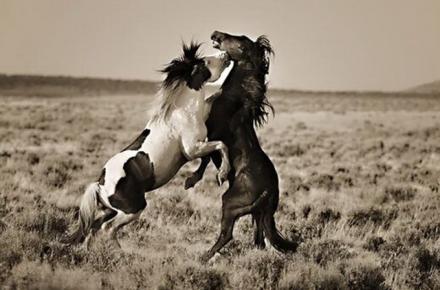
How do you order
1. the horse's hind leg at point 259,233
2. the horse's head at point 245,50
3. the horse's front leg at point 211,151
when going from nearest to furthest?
1. the horse's front leg at point 211,151
2. the horse's head at point 245,50
3. the horse's hind leg at point 259,233

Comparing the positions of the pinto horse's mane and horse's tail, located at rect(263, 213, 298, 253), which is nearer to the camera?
the pinto horse's mane

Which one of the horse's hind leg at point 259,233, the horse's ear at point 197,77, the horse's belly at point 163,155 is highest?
the horse's ear at point 197,77

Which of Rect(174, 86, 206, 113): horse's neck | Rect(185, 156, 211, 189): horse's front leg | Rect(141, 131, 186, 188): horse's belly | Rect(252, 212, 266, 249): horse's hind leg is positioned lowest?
Rect(252, 212, 266, 249): horse's hind leg

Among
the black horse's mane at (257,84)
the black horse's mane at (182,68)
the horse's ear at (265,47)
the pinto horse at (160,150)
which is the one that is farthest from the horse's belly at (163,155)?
the horse's ear at (265,47)

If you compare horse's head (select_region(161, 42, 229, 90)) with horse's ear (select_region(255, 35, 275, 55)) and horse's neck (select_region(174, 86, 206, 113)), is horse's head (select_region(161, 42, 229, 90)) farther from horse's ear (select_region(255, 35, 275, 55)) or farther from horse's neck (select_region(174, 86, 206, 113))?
horse's ear (select_region(255, 35, 275, 55))

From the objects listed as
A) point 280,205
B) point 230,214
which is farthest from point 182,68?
point 280,205

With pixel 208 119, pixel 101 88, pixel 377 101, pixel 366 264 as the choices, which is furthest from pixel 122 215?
pixel 377 101

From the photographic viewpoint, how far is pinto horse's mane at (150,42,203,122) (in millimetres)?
3721

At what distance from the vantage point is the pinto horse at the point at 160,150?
12.0 feet

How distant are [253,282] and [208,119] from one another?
0.90m

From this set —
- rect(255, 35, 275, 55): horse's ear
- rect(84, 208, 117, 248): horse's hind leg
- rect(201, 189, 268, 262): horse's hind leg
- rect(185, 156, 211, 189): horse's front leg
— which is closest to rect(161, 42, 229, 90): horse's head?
rect(255, 35, 275, 55): horse's ear

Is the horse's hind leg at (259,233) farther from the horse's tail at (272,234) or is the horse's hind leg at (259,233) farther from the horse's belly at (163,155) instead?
the horse's belly at (163,155)

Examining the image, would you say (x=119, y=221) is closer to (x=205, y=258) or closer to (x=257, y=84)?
(x=205, y=258)

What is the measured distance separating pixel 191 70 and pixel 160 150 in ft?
1.49
